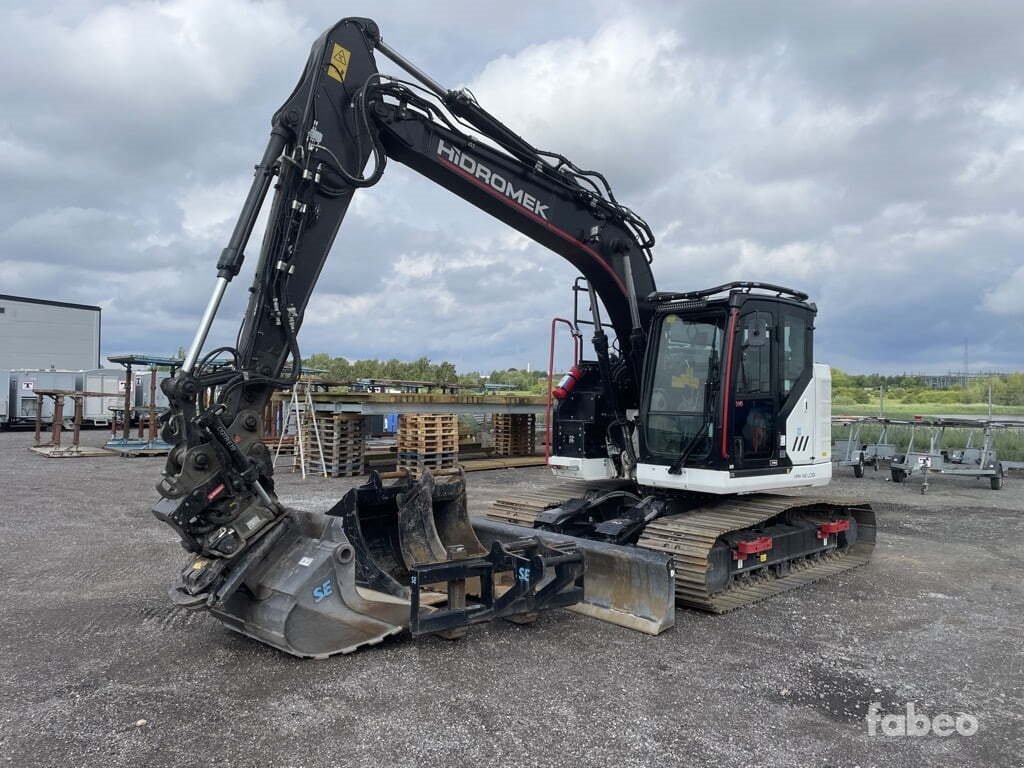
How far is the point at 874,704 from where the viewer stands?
4629mm

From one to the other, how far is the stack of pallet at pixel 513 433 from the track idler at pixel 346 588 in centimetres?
1447

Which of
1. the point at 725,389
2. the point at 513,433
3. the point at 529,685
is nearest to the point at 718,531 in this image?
the point at 725,389

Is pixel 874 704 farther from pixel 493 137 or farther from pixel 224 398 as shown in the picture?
pixel 493 137

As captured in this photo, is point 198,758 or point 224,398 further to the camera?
point 224,398

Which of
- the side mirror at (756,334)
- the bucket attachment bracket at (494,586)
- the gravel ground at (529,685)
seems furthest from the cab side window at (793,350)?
the bucket attachment bracket at (494,586)

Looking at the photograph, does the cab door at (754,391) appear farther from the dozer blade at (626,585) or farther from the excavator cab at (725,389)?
the dozer blade at (626,585)

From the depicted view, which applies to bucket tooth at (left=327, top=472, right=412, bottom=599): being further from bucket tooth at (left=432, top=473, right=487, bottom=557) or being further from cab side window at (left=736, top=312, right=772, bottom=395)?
cab side window at (left=736, top=312, right=772, bottom=395)

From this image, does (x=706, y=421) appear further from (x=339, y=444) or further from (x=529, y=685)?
(x=339, y=444)

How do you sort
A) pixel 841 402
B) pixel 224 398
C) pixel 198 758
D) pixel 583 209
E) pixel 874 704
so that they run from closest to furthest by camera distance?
1. pixel 198 758
2. pixel 874 704
3. pixel 224 398
4. pixel 583 209
5. pixel 841 402

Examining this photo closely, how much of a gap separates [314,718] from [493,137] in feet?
16.4

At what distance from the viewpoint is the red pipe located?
273 inches

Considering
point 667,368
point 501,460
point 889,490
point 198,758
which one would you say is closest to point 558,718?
point 198,758

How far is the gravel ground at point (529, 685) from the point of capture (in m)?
3.98

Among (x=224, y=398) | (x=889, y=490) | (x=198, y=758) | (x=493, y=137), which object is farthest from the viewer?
(x=889, y=490)
